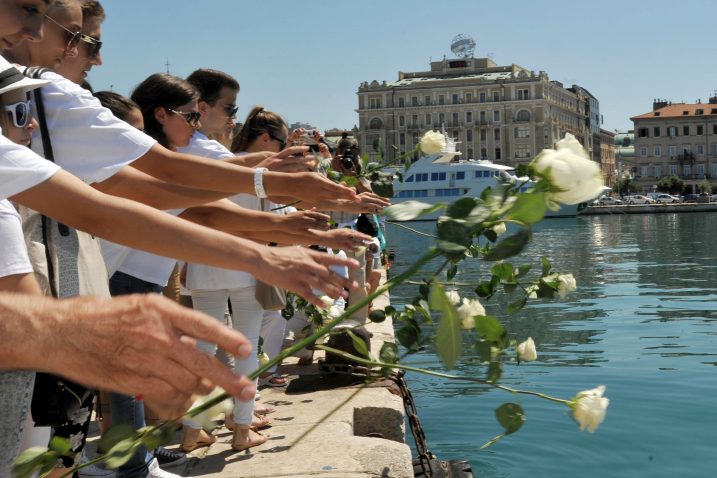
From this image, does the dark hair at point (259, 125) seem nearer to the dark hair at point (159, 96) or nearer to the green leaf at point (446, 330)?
the dark hair at point (159, 96)

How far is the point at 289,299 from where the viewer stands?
639 centimetres

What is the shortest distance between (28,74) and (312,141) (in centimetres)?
304

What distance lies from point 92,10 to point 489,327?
2.21 meters

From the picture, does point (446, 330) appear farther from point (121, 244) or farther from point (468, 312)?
point (468, 312)

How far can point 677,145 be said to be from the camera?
382 ft

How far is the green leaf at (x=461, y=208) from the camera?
1536 millimetres

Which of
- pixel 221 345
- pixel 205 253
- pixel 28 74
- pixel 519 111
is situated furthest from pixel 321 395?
pixel 519 111

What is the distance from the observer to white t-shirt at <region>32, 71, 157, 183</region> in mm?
2521

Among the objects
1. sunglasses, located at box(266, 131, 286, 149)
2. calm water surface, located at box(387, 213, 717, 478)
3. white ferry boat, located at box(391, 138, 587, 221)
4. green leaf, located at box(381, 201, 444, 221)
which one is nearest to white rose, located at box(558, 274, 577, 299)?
calm water surface, located at box(387, 213, 717, 478)

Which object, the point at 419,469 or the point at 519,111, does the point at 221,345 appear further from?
the point at 519,111

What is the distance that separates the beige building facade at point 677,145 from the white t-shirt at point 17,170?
121054 millimetres

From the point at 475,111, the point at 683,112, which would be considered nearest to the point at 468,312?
the point at 475,111

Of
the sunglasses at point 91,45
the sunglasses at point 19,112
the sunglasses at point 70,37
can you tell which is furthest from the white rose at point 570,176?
the sunglasses at point 91,45

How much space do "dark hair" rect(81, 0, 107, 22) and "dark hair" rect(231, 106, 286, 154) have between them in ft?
5.79
